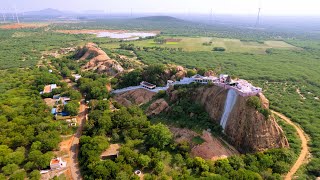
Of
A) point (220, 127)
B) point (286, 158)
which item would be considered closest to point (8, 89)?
point (220, 127)

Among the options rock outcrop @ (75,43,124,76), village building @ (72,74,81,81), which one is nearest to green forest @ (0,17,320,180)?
village building @ (72,74,81,81)

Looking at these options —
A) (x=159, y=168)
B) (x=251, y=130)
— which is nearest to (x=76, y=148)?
(x=159, y=168)

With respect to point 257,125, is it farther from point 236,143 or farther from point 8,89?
point 8,89

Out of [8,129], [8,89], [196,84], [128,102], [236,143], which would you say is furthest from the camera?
[8,89]

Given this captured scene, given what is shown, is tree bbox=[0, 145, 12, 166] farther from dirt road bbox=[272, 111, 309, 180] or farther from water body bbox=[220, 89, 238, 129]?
dirt road bbox=[272, 111, 309, 180]

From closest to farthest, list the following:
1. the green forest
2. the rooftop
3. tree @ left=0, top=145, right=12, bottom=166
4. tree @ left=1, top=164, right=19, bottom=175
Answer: tree @ left=1, top=164, right=19, bottom=175 < the green forest < tree @ left=0, top=145, right=12, bottom=166 < the rooftop

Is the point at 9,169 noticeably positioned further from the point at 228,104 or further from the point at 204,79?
the point at 204,79
